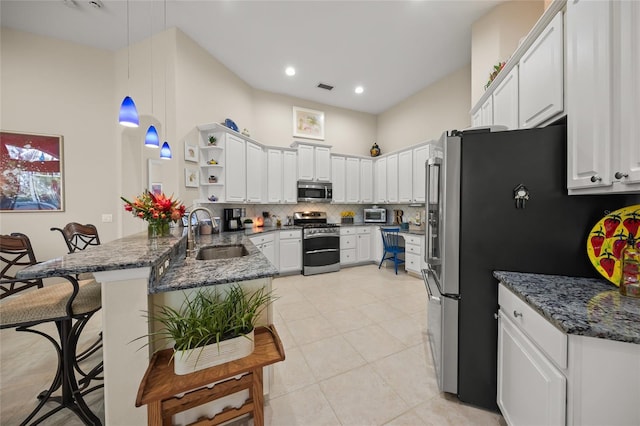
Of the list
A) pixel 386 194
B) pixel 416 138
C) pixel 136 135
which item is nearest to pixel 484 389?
pixel 386 194

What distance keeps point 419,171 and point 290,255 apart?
119 inches

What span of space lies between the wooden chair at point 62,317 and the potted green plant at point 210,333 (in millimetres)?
516

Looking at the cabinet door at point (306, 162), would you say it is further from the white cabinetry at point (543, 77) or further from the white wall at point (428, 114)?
the white cabinetry at point (543, 77)

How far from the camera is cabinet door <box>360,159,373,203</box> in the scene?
5.32 m

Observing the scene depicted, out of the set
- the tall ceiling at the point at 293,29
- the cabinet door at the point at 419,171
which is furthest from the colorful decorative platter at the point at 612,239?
the cabinet door at the point at 419,171

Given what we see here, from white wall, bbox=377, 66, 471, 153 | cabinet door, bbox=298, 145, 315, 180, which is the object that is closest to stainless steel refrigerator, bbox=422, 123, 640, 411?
white wall, bbox=377, 66, 471, 153

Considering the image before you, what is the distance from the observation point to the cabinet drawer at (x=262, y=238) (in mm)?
3595

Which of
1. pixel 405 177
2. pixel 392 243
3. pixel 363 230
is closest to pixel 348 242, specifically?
pixel 363 230

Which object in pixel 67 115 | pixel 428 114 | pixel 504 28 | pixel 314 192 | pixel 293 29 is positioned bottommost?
pixel 314 192

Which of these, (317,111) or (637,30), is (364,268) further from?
(637,30)

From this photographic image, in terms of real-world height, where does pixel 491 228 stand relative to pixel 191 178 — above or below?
below

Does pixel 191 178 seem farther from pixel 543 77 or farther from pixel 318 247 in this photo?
pixel 543 77

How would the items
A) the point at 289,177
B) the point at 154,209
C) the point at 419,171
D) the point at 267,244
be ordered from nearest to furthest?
1. the point at 154,209
2. the point at 267,244
3. the point at 419,171
4. the point at 289,177

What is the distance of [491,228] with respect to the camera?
1.41 metres
